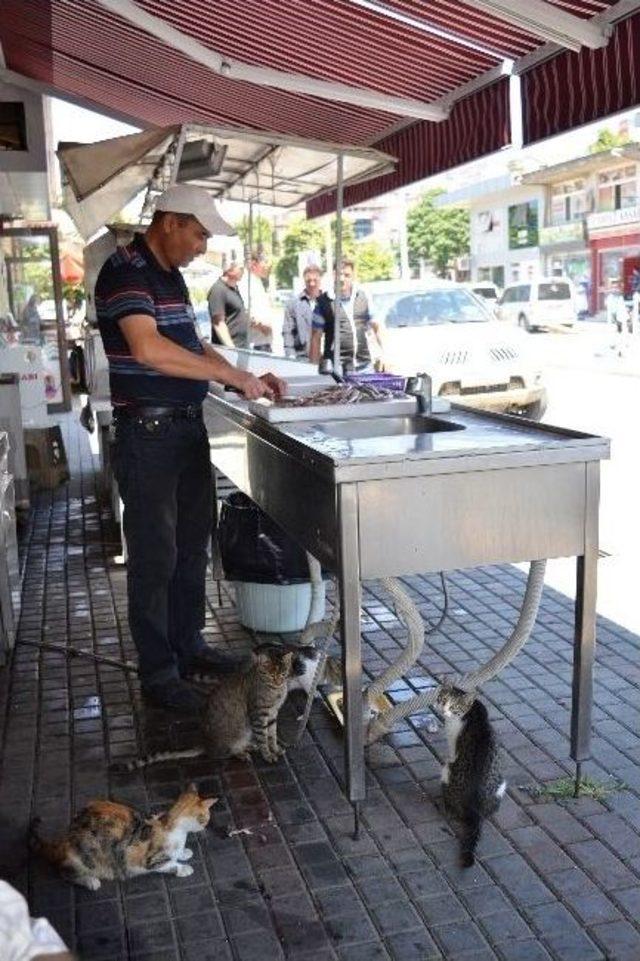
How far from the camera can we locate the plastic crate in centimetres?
486

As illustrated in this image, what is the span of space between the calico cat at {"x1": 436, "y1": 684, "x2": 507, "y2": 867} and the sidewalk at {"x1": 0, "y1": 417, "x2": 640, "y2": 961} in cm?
11

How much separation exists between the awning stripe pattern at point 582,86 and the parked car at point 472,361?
21.0ft

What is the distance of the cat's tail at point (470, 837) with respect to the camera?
312cm

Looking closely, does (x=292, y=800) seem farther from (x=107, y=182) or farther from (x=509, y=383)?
(x=509, y=383)

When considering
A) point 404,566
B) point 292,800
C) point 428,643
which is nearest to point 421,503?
point 404,566

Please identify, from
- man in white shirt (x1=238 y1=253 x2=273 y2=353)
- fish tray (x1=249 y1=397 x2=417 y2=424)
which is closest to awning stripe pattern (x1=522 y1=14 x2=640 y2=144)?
fish tray (x1=249 y1=397 x2=417 y2=424)

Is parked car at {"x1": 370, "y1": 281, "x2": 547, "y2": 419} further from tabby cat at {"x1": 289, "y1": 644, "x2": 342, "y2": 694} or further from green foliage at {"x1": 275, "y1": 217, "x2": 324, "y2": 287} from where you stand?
green foliage at {"x1": 275, "y1": 217, "x2": 324, "y2": 287}

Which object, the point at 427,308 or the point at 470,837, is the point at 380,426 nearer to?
the point at 470,837

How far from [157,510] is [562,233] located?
46.1 meters

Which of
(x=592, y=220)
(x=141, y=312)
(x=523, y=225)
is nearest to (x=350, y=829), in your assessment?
(x=141, y=312)

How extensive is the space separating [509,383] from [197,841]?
8817 millimetres

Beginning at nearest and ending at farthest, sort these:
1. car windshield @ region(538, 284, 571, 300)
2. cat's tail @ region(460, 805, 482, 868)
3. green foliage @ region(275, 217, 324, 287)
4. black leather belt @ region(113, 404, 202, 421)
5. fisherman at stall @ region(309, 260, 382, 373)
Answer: cat's tail @ region(460, 805, 482, 868) → black leather belt @ region(113, 404, 202, 421) → fisherman at stall @ region(309, 260, 382, 373) → car windshield @ region(538, 284, 571, 300) → green foliage @ region(275, 217, 324, 287)

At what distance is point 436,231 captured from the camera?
59.2 m

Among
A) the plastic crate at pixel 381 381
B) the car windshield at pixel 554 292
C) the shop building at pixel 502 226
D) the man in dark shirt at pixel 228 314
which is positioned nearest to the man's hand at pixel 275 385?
the plastic crate at pixel 381 381
